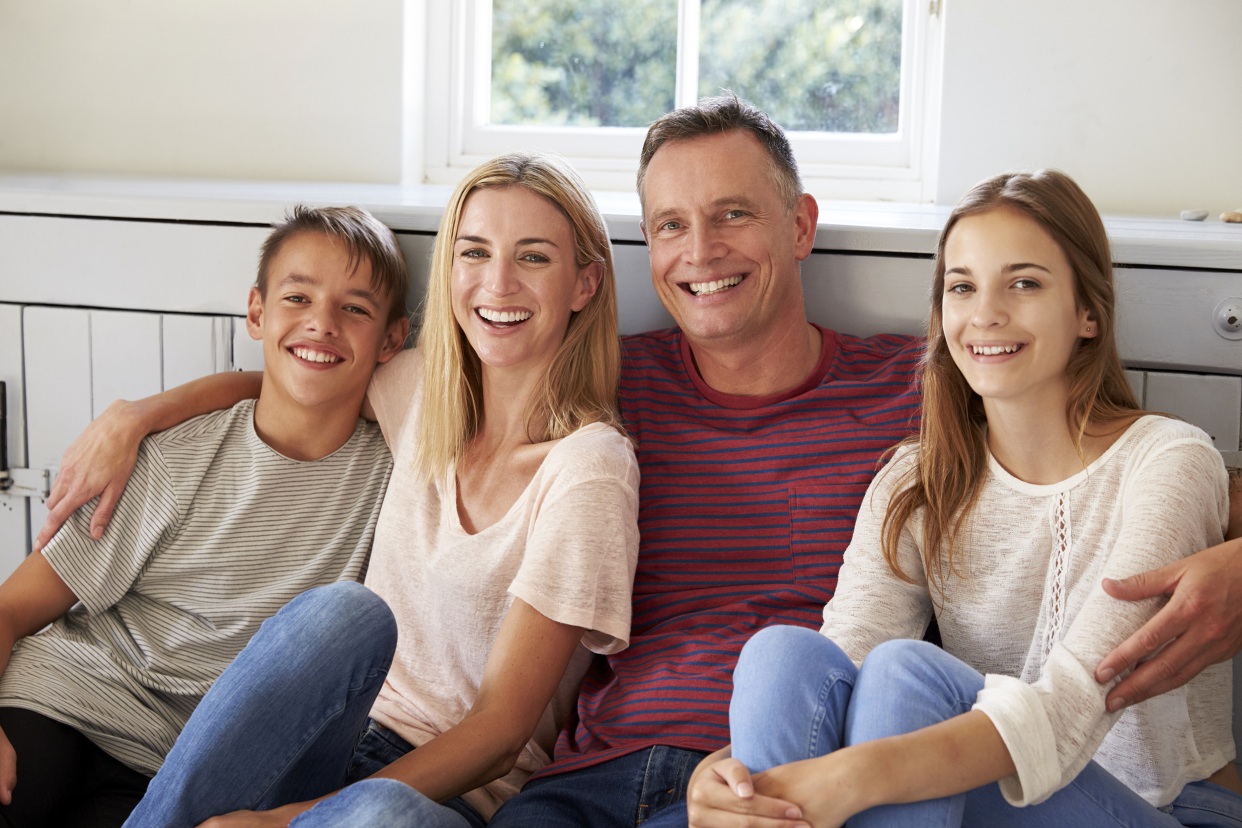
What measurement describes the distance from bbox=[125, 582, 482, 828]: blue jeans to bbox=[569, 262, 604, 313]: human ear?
17.8 inches

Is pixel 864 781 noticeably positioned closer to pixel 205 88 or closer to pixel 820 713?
pixel 820 713

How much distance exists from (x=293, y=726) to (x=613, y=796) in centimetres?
34

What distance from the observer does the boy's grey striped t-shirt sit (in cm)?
122

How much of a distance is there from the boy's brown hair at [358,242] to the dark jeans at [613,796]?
0.69 m

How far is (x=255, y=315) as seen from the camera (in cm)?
139

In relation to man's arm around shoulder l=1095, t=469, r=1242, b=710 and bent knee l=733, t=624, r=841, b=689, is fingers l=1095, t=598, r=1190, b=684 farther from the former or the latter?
bent knee l=733, t=624, r=841, b=689

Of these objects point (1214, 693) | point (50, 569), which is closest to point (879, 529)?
point (1214, 693)

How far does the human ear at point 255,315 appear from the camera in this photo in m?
1.38

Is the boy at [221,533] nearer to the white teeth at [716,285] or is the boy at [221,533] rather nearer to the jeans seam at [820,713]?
the white teeth at [716,285]

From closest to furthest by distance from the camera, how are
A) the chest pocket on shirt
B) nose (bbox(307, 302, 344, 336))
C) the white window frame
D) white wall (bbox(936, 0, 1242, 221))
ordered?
the chest pocket on shirt, nose (bbox(307, 302, 344, 336)), white wall (bbox(936, 0, 1242, 221)), the white window frame

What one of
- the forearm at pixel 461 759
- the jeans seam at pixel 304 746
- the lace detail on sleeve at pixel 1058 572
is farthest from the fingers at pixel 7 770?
the lace detail on sleeve at pixel 1058 572

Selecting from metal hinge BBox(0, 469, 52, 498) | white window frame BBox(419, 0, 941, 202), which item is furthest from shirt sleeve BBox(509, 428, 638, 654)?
white window frame BBox(419, 0, 941, 202)

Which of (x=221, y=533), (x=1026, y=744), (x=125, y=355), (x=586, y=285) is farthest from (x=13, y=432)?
(x=1026, y=744)

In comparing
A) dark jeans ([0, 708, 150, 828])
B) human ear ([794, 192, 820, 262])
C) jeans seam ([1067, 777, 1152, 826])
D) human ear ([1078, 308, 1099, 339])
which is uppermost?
human ear ([794, 192, 820, 262])
